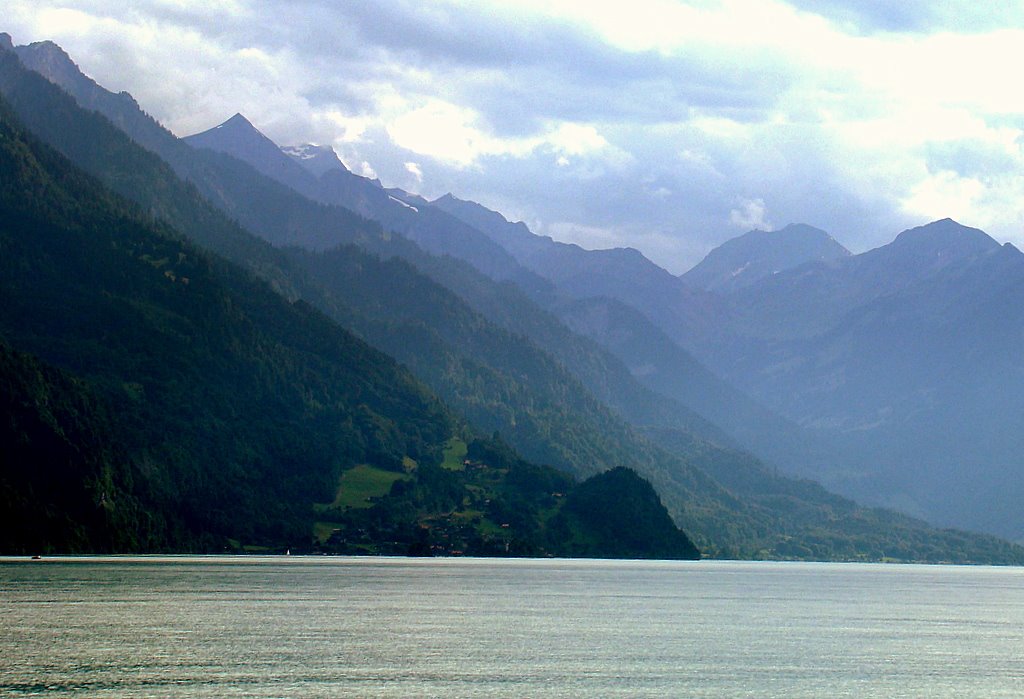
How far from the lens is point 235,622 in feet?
589

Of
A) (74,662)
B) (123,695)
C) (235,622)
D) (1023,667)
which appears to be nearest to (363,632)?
(235,622)

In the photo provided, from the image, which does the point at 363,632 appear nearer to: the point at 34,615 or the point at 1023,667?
the point at 34,615

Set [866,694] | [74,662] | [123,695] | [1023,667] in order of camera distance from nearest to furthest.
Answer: [123,695], [866,694], [74,662], [1023,667]

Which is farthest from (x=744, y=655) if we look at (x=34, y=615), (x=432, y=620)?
(x=34, y=615)

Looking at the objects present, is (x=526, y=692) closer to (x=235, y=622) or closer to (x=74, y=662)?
(x=74, y=662)

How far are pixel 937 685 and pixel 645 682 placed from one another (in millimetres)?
29639


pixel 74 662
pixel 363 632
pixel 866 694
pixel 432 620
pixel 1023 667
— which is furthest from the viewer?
pixel 432 620

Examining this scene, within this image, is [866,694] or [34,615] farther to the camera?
[34,615]

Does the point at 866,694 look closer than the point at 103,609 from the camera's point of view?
Yes

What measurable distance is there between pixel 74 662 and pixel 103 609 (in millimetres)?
63351

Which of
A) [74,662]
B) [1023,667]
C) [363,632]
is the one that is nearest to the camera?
[74,662]

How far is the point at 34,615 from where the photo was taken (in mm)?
178500

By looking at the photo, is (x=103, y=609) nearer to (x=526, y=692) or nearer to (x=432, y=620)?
(x=432, y=620)

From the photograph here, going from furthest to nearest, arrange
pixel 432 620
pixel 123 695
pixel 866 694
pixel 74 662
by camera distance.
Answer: pixel 432 620, pixel 74 662, pixel 866 694, pixel 123 695
